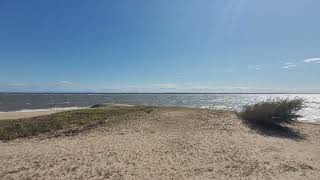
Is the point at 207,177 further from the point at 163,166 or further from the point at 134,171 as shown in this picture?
the point at 134,171

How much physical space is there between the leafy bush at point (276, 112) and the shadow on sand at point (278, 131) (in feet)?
1.53

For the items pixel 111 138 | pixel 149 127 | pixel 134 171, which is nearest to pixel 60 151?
pixel 111 138

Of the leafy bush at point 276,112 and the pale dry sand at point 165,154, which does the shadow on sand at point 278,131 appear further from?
the leafy bush at point 276,112

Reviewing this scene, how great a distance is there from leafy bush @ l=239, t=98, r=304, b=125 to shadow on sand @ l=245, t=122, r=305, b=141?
18.4 inches

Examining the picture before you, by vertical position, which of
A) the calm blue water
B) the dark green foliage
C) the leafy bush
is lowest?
the calm blue water

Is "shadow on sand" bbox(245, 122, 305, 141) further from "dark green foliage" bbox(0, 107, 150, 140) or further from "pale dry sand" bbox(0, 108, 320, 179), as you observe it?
"dark green foliage" bbox(0, 107, 150, 140)

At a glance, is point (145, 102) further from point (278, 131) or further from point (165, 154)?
point (165, 154)

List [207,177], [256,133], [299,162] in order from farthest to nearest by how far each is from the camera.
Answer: [256,133], [299,162], [207,177]

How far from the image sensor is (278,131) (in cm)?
1600

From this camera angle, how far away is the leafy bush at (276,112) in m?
17.3

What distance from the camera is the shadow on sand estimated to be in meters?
14.8

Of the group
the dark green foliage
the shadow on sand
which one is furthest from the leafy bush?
the dark green foliage

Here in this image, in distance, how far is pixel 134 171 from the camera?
852 centimetres

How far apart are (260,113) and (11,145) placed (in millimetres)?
14308
